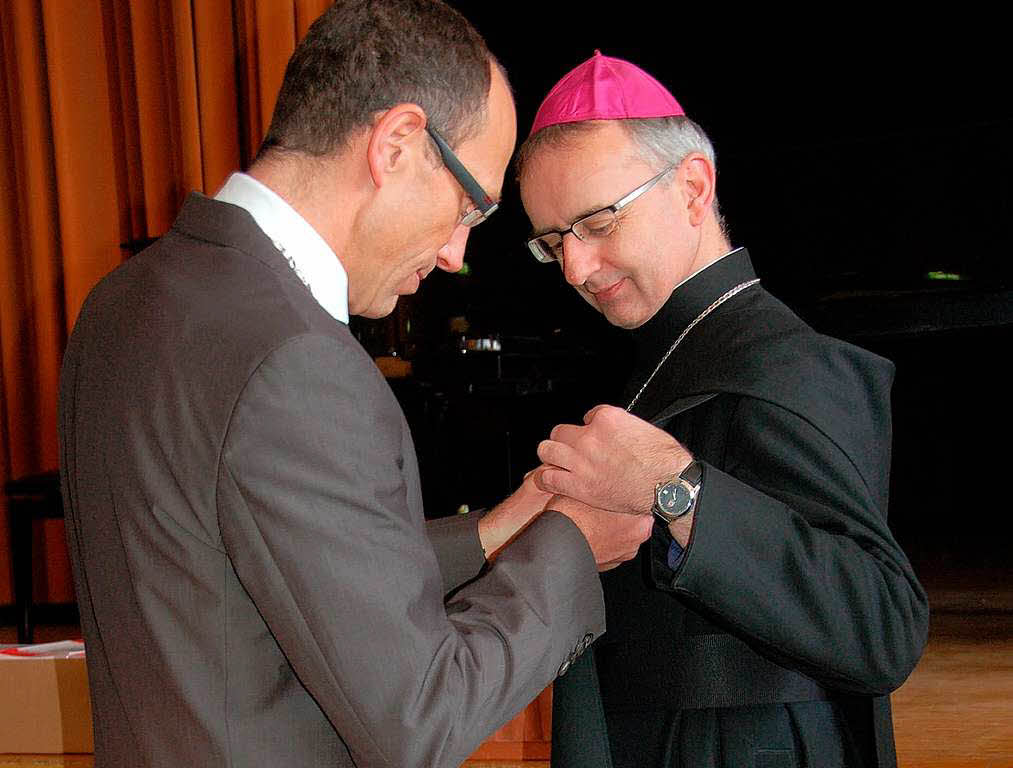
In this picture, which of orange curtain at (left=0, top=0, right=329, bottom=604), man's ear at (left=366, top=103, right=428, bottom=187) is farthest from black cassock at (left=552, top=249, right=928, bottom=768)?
orange curtain at (left=0, top=0, right=329, bottom=604)

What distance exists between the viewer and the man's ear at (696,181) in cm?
149

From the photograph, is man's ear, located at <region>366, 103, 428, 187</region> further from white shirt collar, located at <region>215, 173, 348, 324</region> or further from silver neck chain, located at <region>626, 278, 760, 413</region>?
silver neck chain, located at <region>626, 278, 760, 413</region>

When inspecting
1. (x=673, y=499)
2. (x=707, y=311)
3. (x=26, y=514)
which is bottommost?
(x=26, y=514)

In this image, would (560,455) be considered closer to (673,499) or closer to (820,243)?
(673,499)

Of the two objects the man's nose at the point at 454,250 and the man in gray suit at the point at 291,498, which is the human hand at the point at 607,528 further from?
the man's nose at the point at 454,250

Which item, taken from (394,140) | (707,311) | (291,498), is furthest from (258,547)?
(707,311)

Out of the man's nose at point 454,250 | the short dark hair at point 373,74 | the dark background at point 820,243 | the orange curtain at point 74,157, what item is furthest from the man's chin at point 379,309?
the orange curtain at point 74,157

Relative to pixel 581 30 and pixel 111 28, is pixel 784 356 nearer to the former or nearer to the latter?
pixel 581 30

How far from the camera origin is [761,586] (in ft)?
3.78

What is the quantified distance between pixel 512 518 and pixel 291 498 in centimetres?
69

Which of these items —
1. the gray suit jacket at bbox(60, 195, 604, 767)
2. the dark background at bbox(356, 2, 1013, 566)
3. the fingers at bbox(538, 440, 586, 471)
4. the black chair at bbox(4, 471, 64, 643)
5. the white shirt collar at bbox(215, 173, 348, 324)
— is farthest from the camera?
the dark background at bbox(356, 2, 1013, 566)

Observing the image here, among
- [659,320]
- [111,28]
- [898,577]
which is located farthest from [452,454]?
[898,577]

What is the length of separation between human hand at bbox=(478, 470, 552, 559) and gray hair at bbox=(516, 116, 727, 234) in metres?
0.46

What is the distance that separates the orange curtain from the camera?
4.92 meters
